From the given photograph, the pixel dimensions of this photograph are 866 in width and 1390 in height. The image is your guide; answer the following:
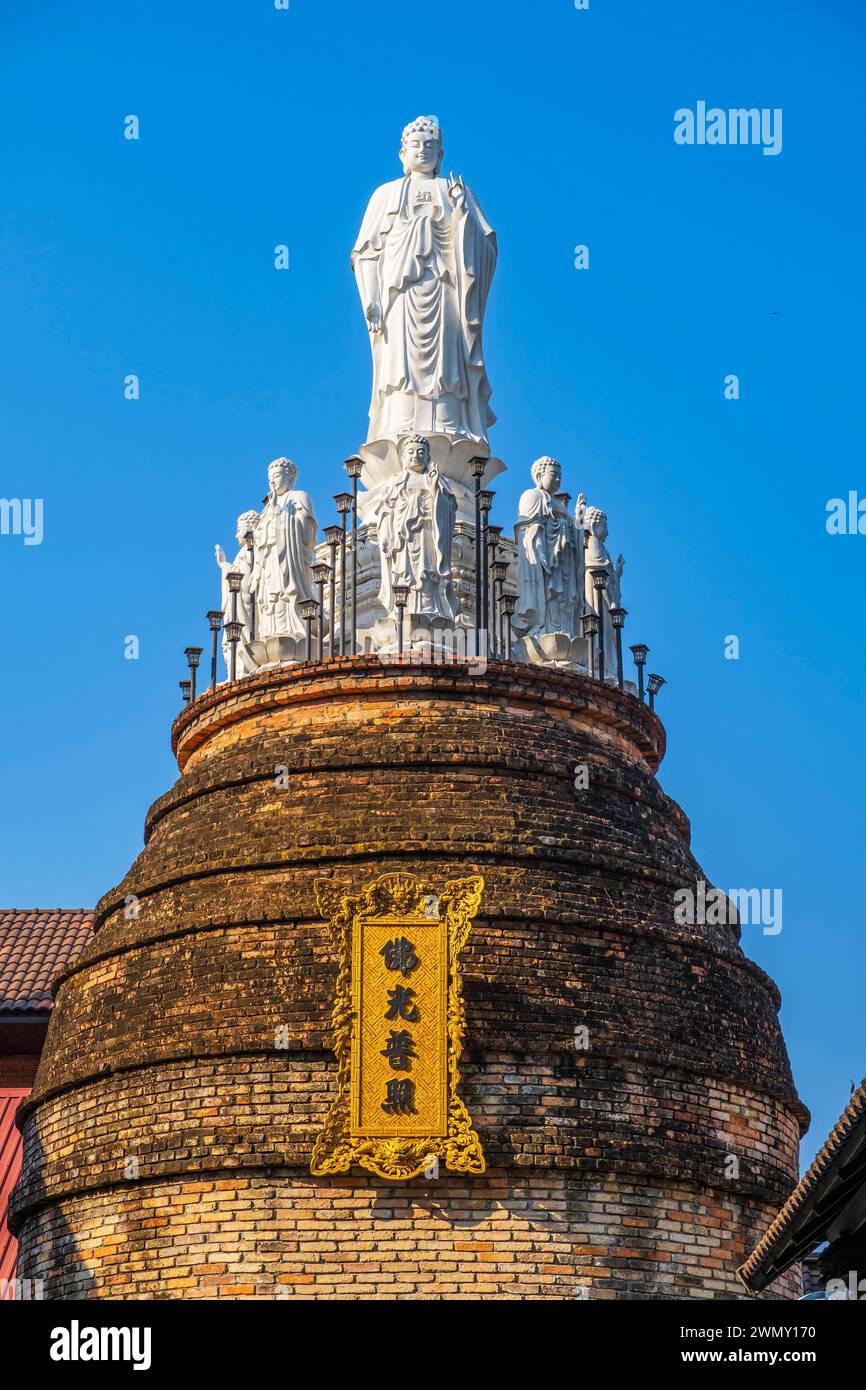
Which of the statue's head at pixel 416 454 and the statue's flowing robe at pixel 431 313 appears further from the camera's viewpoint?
the statue's flowing robe at pixel 431 313

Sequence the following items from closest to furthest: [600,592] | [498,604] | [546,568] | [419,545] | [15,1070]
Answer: [419,545] → [498,604] → [546,568] → [600,592] → [15,1070]

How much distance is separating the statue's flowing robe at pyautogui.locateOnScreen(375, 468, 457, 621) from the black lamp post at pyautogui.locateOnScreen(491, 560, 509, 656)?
1.55ft

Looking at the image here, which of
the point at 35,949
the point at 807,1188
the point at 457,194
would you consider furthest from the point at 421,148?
the point at 807,1188

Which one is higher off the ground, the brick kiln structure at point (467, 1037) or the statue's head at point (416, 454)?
the statue's head at point (416, 454)

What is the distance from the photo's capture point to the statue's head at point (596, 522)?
27230 mm

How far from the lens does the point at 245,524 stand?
88.9 feet

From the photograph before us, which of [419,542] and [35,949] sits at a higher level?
[419,542]

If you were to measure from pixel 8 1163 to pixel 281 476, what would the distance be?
8.15 m

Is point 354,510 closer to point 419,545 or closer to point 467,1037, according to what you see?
point 419,545

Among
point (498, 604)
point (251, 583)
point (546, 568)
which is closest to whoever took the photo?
point (498, 604)

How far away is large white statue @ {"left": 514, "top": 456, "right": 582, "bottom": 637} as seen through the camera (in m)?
25.9

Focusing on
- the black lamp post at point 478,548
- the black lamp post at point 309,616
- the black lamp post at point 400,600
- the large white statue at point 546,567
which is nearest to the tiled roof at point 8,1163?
the black lamp post at point 309,616

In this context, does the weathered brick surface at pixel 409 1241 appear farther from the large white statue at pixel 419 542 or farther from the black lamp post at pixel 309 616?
the large white statue at pixel 419 542
